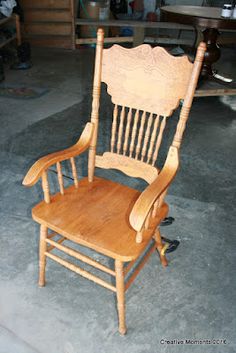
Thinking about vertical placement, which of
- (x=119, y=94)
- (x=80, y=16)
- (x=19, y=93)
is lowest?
(x=19, y=93)

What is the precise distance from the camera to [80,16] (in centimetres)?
633

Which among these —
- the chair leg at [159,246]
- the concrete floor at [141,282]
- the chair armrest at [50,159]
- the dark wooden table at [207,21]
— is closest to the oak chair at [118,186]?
the chair armrest at [50,159]

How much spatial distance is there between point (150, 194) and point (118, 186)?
1.61ft

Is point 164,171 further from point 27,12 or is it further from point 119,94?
point 27,12

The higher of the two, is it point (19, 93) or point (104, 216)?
point (104, 216)

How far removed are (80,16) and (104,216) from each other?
5929 millimetres

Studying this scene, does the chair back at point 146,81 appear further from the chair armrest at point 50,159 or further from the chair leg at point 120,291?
the chair leg at point 120,291

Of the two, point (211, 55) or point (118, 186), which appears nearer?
point (118, 186)

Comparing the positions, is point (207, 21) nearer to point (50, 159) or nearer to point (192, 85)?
point (192, 85)

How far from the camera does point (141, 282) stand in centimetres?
172

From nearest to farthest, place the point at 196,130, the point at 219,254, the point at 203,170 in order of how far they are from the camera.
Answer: the point at 219,254
the point at 203,170
the point at 196,130

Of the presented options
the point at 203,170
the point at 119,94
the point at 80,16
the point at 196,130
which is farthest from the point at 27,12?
the point at 119,94

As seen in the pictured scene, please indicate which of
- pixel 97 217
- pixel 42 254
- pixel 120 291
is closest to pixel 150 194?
pixel 97 217

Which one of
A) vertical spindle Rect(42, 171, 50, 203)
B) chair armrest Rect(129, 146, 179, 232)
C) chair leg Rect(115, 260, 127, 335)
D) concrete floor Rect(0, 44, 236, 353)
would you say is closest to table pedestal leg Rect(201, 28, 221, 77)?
concrete floor Rect(0, 44, 236, 353)
